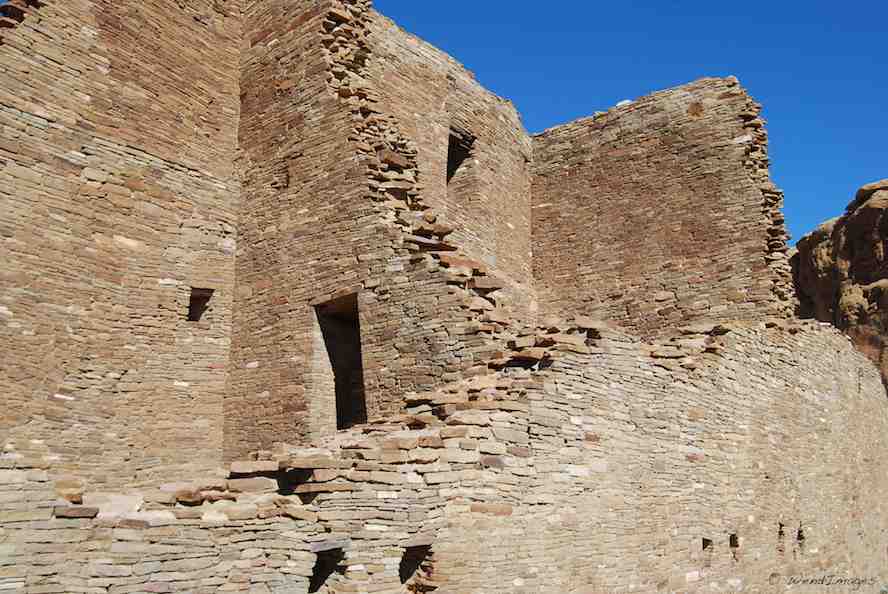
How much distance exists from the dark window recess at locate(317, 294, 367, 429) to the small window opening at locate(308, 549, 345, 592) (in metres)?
4.86

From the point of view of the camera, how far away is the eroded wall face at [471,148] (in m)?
14.9

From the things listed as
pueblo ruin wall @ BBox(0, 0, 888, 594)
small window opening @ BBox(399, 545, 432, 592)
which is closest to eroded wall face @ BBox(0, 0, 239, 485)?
pueblo ruin wall @ BBox(0, 0, 888, 594)

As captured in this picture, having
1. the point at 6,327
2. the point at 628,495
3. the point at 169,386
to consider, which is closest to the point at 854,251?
the point at 628,495

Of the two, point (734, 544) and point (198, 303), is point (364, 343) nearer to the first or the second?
point (198, 303)

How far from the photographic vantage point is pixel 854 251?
2658cm

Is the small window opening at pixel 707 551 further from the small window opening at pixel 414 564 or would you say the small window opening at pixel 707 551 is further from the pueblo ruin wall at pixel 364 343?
the small window opening at pixel 414 564

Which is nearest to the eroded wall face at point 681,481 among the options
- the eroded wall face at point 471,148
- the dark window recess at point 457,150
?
the eroded wall face at point 471,148

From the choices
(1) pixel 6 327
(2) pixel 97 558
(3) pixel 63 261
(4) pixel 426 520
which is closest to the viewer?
(2) pixel 97 558

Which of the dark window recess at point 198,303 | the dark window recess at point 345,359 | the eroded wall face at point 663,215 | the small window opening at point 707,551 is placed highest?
the eroded wall face at point 663,215

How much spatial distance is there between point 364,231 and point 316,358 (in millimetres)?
1868

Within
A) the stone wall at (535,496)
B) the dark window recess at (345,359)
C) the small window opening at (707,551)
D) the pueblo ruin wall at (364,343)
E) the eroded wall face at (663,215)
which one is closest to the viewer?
the stone wall at (535,496)

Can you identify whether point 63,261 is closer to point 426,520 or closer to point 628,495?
point 426,520

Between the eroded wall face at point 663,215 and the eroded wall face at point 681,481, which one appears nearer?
the eroded wall face at point 681,481

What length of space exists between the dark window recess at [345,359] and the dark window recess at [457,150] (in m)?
5.03
